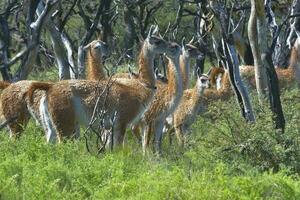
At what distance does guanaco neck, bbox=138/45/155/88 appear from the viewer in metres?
11.6

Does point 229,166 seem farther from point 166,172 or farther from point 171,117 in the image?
point 171,117

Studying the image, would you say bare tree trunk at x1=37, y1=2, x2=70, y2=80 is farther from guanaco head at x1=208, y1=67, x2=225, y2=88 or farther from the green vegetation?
the green vegetation

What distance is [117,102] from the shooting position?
10.8m

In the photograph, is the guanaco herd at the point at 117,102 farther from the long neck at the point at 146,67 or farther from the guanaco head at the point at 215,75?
the guanaco head at the point at 215,75

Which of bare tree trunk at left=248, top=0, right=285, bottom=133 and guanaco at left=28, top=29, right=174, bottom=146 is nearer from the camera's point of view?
bare tree trunk at left=248, top=0, right=285, bottom=133

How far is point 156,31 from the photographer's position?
12.9m

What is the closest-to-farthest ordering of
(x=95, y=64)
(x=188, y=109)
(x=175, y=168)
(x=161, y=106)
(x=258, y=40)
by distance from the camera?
(x=175, y=168)
(x=258, y=40)
(x=161, y=106)
(x=95, y=64)
(x=188, y=109)

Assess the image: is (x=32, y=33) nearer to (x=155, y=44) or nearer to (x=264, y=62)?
(x=264, y=62)

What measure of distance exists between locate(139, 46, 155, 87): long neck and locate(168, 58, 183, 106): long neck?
0.37 m

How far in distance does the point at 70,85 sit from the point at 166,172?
118 inches

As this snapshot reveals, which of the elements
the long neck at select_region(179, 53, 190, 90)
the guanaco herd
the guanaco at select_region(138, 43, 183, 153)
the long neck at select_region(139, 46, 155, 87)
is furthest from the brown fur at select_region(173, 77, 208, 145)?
the long neck at select_region(139, 46, 155, 87)

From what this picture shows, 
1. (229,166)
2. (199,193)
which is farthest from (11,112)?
(199,193)

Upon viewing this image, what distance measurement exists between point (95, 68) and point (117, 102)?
5.53ft

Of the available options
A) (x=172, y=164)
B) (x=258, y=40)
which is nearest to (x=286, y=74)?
(x=258, y=40)
